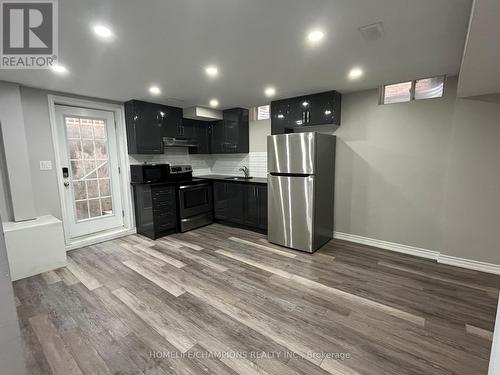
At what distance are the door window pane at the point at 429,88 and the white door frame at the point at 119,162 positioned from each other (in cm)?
454

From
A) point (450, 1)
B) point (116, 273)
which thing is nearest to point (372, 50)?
point (450, 1)

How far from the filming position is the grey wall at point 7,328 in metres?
0.77

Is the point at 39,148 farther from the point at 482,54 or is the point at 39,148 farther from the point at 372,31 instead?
the point at 482,54

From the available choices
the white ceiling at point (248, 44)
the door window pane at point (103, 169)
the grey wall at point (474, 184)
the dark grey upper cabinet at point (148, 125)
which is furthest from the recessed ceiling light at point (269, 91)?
the door window pane at point (103, 169)

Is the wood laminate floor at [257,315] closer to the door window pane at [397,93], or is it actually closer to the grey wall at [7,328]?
the grey wall at [7,328]

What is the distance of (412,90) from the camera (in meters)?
3.14

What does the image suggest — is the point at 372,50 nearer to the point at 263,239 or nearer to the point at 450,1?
the point at 450,1

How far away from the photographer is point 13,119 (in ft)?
9.34

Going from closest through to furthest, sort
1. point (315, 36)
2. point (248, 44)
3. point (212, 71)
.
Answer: point (315, 36) → point (248, 44) → point (212, 71)

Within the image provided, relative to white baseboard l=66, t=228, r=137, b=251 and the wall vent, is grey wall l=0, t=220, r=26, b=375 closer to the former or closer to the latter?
the wall vent

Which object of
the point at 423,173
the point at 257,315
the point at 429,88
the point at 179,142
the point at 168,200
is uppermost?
the point at 429,88

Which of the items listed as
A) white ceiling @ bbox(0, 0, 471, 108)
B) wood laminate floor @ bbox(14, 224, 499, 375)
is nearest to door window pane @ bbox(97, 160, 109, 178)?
white ceiling @ bbox(0, 0, 471, 108)

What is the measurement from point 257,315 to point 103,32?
2.62 m

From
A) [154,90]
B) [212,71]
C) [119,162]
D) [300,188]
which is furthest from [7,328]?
[119,162]
